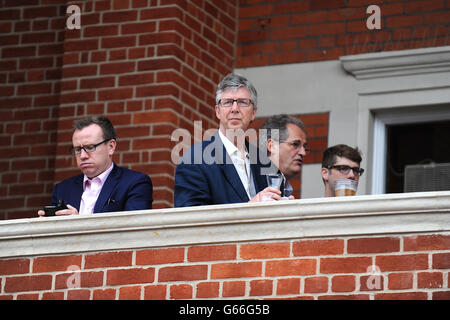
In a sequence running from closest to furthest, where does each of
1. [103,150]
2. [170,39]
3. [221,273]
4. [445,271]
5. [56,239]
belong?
1. [445,271]
2. [221,273]
3. [56,239]
4. [103,150]
5. [170,39]

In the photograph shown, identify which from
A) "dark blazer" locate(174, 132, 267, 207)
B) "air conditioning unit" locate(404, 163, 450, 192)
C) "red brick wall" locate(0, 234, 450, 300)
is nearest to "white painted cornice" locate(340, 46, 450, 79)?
"air conditioning unit" locate(404, 163, 450, 192)

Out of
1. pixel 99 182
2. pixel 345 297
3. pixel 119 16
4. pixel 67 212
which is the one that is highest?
pixel 119 16

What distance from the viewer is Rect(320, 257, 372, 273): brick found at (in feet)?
21.8

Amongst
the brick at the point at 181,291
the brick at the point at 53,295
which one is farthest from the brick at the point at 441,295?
the brick at the point at 53,295

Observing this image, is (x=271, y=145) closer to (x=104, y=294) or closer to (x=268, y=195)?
(x=268, y=195)

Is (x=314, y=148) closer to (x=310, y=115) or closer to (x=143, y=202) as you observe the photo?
(x=310, y=115)

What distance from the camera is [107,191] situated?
25.4 feet

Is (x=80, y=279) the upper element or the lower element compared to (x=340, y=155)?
lower

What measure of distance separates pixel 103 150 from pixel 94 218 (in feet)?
2.58

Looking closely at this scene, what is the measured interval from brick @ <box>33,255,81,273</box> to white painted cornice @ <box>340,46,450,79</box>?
3439mm

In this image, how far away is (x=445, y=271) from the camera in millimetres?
6477

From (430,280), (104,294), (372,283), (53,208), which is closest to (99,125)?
(53,208)

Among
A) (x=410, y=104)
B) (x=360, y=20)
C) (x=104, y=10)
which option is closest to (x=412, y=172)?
(x=410, y=104)

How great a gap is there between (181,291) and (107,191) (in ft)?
3.49
